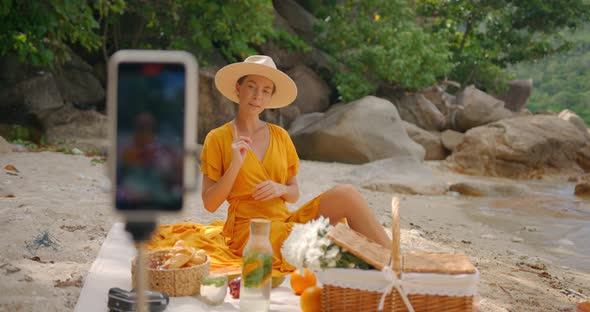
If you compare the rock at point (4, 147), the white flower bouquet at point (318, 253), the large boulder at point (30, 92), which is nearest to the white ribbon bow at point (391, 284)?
the white flower bouquet at point (318, 253)

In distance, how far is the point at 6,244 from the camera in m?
3.38

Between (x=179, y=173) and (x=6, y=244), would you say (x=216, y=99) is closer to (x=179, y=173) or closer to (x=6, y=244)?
(x=6, y=244)

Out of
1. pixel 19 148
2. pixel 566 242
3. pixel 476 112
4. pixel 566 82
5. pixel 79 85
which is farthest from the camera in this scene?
pixel 566 82

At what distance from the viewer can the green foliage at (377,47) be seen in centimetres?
1185

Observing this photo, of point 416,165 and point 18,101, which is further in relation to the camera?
point 18,101

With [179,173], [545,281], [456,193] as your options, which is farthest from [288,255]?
[456,193]

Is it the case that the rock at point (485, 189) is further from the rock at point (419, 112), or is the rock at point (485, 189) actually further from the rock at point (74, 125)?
the rock at point (74, 125)

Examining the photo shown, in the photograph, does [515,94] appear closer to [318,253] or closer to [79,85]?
[79,85]

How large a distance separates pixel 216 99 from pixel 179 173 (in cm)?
992

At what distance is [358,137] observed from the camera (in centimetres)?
995

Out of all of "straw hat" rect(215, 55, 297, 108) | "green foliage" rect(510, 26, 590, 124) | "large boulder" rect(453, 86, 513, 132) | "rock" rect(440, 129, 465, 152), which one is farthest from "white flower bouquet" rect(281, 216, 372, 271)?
"green foliage" rect(510, 26, 590, 124)

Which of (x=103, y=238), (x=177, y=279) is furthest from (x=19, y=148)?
(x=177, y=279)

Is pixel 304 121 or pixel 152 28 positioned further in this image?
pixel 304 121

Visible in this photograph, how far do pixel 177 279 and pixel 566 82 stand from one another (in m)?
25.2
